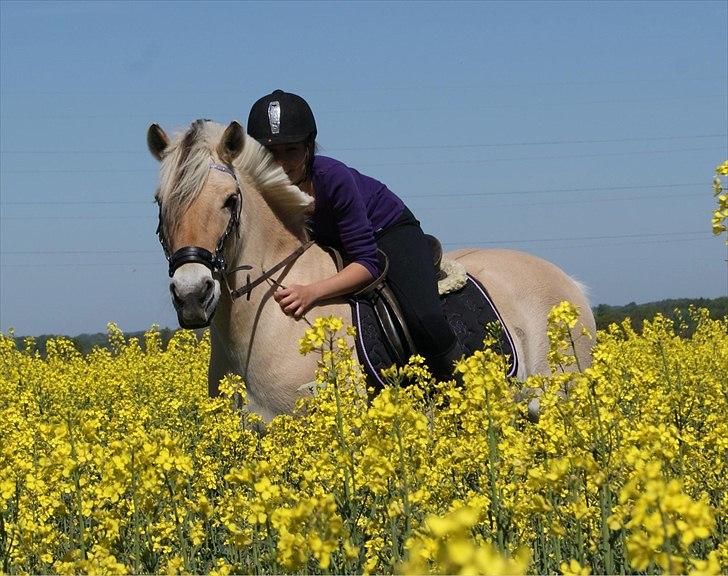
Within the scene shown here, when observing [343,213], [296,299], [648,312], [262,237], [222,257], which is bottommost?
[296,299]

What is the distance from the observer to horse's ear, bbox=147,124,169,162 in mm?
6247

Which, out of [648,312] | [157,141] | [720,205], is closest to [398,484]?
[720,205]

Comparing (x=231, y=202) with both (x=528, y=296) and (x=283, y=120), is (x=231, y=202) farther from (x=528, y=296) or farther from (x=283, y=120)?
(x=528, y=296)

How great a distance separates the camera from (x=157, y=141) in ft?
20.7

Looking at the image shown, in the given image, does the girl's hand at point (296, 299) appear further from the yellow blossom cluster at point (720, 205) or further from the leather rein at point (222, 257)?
the yellow blossom cluster at point (720, 205)

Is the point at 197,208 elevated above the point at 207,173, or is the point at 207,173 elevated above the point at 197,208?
the point at 207,173

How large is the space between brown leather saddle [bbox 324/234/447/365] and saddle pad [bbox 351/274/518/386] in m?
0.03

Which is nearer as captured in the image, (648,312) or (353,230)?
(353,230)

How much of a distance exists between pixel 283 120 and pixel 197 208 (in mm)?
839

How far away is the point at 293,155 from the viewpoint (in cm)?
658

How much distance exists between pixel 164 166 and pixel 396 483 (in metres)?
2.94

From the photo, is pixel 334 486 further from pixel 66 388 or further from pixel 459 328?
pixel 66 388

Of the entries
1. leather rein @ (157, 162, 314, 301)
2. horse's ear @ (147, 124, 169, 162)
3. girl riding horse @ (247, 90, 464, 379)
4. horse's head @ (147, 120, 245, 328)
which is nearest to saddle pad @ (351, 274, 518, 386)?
girl riding horse @ (247, 90, 464, 379)

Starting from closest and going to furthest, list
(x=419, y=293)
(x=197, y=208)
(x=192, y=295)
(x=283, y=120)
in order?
(x=192, y=295) → (x=197, y=208) → (x=283, y=120) → (x=419, y=293)
